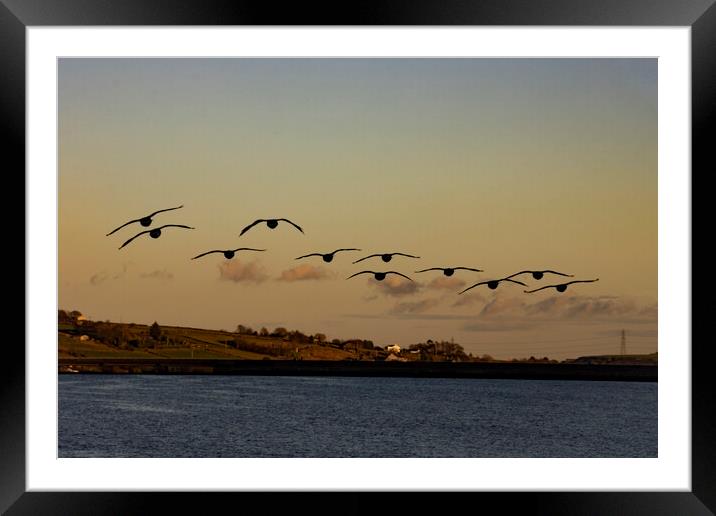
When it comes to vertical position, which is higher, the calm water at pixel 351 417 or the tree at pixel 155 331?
the tree at pixel 155 331

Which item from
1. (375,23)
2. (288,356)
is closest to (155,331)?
(288,356)

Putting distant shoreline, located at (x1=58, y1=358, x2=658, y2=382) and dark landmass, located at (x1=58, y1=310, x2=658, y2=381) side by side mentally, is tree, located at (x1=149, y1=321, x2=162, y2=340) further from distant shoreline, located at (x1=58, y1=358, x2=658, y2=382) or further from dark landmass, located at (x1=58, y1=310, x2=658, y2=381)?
distant shoreline, located at (x1=58, y1=358, x2=658, y2=382)

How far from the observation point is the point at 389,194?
1607 inches

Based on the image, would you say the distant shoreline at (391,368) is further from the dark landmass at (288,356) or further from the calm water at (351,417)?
Result: the calm water at (351,417)

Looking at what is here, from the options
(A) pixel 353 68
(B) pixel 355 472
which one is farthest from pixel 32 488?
(A) pixel 353 68

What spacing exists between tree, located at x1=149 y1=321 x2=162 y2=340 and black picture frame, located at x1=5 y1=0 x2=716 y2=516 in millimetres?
39957

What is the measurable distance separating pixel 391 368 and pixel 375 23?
4043cm

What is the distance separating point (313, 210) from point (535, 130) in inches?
393

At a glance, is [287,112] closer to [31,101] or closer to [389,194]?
[389,194]

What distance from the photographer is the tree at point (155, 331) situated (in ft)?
138

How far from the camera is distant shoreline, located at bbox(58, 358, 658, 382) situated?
41906mm

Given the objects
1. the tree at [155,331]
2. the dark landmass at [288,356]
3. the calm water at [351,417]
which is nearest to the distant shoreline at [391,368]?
the dark landmass at [288,356]

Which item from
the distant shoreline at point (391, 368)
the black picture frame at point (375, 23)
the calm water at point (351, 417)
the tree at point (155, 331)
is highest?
the black picture frame at point (375, 23)

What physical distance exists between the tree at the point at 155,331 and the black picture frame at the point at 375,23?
39957mm
